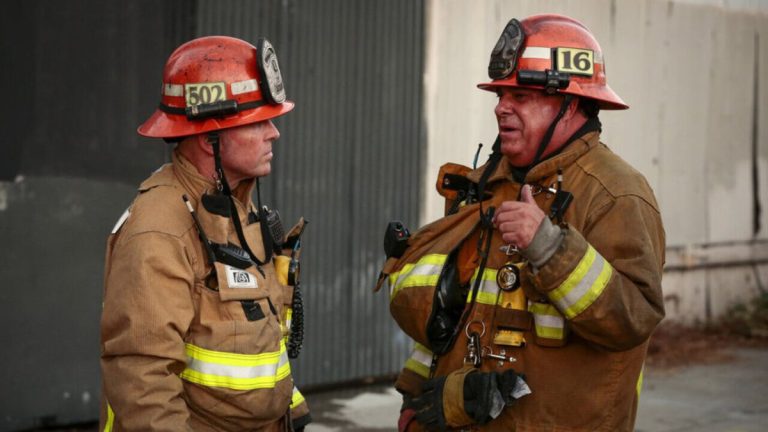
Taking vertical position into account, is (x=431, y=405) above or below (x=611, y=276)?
below

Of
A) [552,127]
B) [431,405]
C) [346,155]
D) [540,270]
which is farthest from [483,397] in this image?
[346,155]

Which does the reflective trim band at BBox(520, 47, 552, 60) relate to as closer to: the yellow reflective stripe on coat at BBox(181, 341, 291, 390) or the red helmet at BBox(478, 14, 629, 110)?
the red helmet at BBox(478, 14, 629, 110)

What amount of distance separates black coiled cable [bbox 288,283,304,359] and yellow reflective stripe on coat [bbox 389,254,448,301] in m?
0.34

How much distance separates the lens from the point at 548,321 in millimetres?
3633

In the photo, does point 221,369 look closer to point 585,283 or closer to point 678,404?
point 585,283

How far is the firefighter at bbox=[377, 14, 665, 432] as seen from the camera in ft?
11.2

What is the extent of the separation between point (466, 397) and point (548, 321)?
37 centimetres

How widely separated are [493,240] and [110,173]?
326 cm

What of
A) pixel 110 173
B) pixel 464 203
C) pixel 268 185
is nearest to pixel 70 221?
pixel 110 173

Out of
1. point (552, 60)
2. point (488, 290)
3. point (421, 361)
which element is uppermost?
point (552, 60)

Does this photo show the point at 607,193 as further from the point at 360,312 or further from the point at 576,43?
the point at 360,312

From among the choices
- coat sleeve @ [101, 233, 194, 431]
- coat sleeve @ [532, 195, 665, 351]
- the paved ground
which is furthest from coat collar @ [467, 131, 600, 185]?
the paved ground

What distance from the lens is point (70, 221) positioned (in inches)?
248

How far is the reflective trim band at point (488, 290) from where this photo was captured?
12.4 ft
